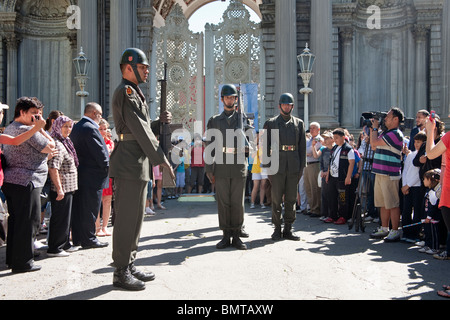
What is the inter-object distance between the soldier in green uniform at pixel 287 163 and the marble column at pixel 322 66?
815 centimetres

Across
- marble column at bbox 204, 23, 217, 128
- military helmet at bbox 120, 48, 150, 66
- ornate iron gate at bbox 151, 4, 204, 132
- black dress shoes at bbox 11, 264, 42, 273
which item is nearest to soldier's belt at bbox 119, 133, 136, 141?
military helmet at bbox 120, 48, 150, 66

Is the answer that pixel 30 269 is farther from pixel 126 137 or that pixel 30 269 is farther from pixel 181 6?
pixel 181 6

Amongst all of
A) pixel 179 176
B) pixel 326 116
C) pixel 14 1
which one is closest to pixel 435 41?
pixel 326 116

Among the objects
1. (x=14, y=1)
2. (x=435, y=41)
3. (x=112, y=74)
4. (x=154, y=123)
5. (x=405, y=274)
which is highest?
(x=14, y=1)

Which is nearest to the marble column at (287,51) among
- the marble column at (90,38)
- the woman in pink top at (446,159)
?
the marble column at (90,38)

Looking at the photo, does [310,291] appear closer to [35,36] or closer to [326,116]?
[326,116]

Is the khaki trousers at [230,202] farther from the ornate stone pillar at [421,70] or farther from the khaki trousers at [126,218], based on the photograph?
the ornate stone pillar at [421,70]

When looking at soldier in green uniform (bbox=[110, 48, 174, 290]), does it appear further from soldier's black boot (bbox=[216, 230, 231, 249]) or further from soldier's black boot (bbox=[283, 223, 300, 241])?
soldier's black boot (bbox=[283, 223, 300, 241])

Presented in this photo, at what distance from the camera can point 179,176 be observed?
15.1 m

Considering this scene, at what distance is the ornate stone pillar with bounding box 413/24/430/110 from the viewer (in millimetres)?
17250

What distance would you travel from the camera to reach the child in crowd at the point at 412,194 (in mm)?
7109

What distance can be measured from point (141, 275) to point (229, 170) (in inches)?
96.1

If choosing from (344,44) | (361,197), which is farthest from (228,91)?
(344,44)

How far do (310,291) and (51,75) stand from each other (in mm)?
17975
